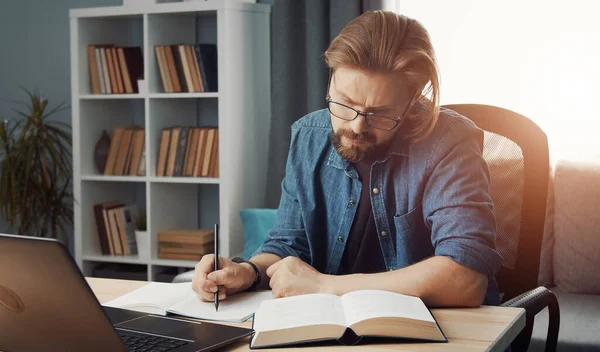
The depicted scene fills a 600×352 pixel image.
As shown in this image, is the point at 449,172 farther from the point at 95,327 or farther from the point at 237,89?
the point at 237,89

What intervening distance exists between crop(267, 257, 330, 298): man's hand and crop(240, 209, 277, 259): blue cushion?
1.60m

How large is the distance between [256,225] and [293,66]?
0.76 metres

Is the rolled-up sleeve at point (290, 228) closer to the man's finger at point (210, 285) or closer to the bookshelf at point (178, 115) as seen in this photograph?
A: the man's finger at point (210, 285)

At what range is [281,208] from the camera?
1.78 meters

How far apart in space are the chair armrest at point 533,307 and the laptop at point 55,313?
59 centimetres

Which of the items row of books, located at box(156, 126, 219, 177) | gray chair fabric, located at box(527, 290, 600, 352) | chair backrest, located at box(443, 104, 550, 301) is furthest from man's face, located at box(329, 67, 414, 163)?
row of books, located at box(156, 126, 219, 177)

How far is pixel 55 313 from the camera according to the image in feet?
3.27

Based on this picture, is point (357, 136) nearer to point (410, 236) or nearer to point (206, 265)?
point (410, 236)

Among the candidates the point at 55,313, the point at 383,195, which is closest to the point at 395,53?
the point at 383,195

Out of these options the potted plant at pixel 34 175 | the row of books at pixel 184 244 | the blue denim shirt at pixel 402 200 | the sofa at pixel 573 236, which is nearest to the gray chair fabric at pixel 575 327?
the sofa at pixel 573 236

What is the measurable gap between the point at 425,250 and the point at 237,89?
5.92 ft

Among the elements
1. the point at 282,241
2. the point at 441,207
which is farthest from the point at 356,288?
the point at 282,241

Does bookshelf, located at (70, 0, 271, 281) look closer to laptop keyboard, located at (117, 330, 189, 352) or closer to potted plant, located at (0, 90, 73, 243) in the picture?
potted plant, located at (0, 90, 73, 243)

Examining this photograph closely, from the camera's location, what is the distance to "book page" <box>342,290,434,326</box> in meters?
1.14
